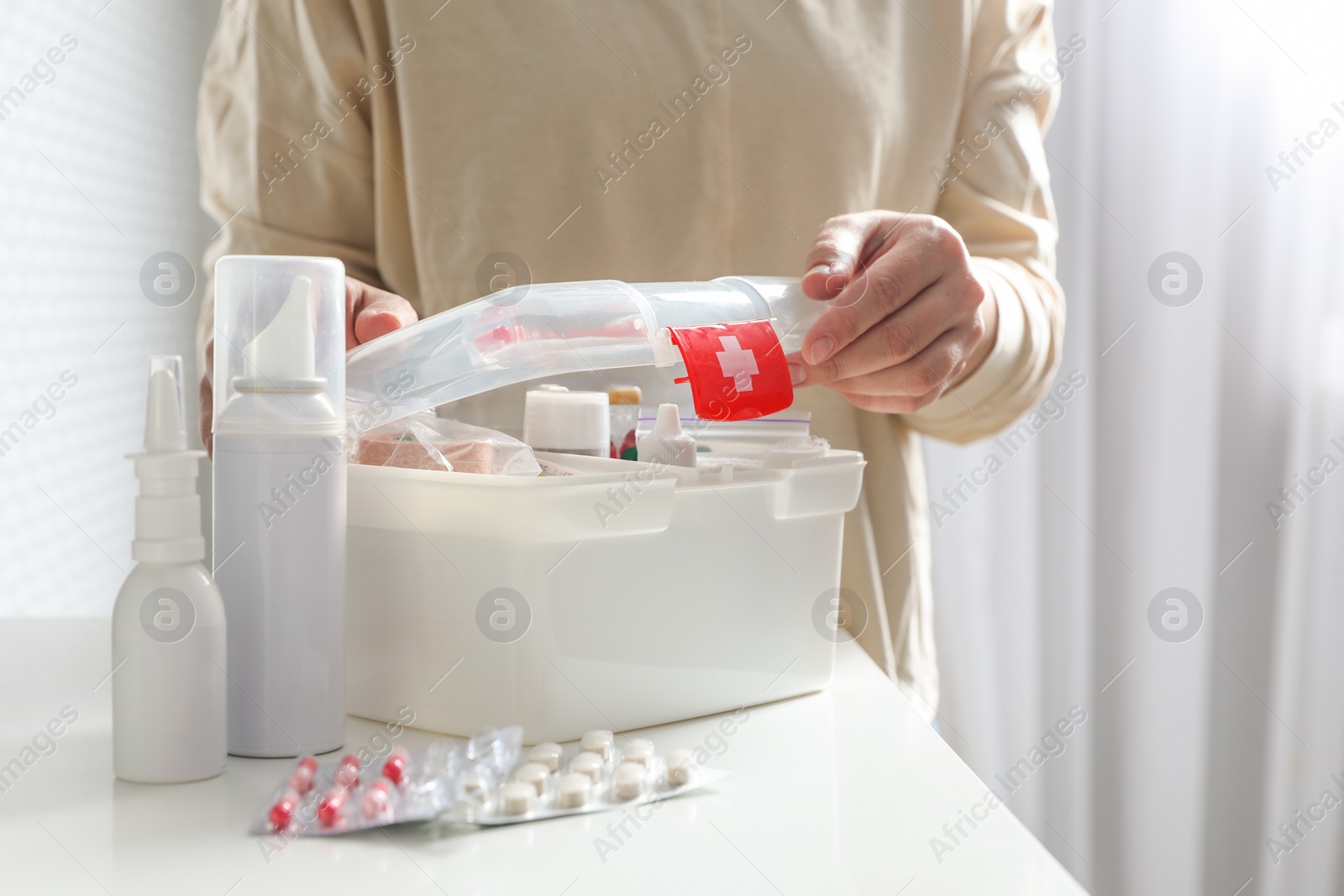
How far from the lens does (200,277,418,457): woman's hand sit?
0.52m

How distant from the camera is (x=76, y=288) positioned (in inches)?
47.1

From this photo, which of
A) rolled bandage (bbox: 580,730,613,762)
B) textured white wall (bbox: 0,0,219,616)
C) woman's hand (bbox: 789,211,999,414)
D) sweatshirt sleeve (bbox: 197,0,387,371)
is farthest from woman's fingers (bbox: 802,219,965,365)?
textured white wall (bbox: 0,0,219,616)

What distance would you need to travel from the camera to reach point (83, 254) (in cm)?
121

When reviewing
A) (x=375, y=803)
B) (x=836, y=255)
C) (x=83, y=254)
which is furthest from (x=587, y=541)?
(x=83, y=254)

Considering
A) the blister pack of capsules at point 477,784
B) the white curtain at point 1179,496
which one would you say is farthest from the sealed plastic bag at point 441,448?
the white curtain at point 1179,496

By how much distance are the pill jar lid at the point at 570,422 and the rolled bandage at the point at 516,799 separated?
7.3 inches

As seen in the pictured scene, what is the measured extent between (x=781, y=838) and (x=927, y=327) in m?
0.33

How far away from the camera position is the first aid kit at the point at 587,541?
0.39m

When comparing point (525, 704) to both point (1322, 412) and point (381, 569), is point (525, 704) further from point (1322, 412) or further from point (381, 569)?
point (1322, 412)

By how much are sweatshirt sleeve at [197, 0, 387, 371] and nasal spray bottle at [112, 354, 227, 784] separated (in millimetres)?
380

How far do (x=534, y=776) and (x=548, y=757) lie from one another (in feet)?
0.07

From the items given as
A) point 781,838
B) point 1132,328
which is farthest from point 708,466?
point 1132,328

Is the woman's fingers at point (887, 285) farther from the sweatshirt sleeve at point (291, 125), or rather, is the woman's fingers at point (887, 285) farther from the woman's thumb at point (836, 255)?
the sweatshirt sleeve at point (291, 125)

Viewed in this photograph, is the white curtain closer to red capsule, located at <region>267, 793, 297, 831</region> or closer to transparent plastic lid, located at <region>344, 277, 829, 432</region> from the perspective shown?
transparent plastic lid, located at <region>344, 277, 829, 432</region>
